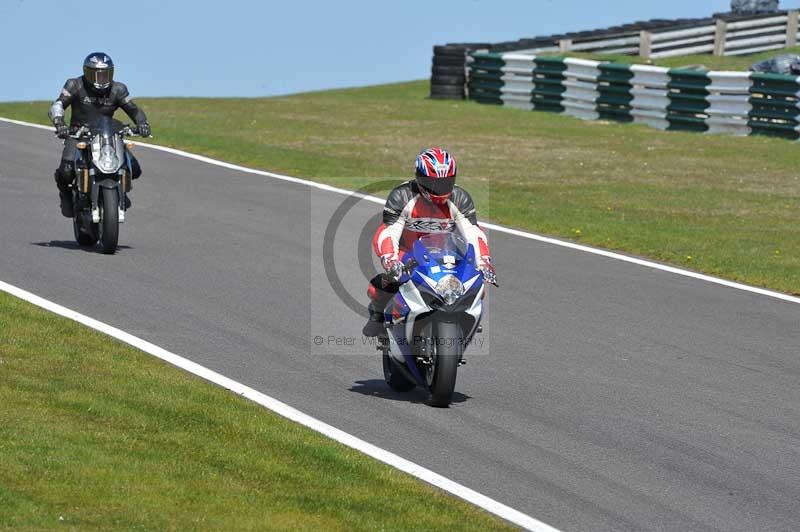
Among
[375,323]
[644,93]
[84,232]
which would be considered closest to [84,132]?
[84,232]

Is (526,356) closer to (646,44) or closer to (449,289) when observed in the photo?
(449,289)

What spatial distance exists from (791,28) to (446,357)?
35777mm

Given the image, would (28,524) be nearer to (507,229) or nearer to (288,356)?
(288,356)

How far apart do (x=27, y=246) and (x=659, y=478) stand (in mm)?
8643

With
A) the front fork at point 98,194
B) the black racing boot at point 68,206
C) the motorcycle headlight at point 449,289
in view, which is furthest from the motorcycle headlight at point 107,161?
the motorcycle headlight at point 449,289

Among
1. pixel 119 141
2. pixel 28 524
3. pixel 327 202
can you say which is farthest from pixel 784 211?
pixel 28 524

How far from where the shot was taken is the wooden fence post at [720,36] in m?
40.5

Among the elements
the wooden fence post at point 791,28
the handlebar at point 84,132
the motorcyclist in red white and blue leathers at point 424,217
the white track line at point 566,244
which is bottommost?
the white track line at point 566,244

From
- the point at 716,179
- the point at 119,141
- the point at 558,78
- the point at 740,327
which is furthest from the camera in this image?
the point at 558,78

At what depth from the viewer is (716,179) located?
24.0m

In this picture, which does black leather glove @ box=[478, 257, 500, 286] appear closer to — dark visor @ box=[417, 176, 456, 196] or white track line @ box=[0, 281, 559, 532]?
dark visor @ box=[417, 176, 456, 196]

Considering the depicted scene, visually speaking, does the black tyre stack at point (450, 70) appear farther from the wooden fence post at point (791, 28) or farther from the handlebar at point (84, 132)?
the handlebar at point (84, 132)

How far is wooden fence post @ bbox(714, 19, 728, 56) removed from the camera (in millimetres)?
40531

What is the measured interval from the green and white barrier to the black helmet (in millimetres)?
16359
